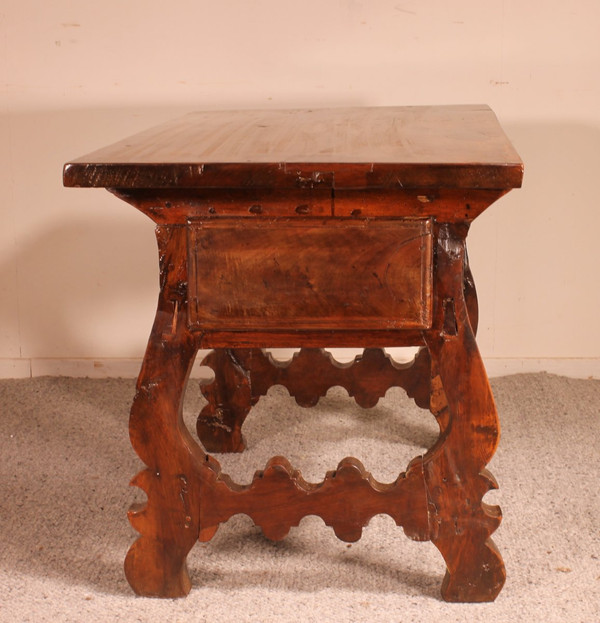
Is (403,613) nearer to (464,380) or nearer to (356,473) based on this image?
(356,473)

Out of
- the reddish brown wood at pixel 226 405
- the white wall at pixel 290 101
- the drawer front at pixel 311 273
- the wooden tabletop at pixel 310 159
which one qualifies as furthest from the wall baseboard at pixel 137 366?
the drawer front at pixel 311 273

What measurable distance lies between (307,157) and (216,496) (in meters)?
0.48

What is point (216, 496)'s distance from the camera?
1274 millimetres

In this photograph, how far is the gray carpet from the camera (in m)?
1.28

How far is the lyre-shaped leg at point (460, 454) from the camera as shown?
1192 millimetres

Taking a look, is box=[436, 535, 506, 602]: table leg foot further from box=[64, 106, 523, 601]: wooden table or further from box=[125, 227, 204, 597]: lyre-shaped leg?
box=[125, 227, 204, 597]: lyre-shaped leg

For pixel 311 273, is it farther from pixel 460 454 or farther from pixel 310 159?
pixel 460 454

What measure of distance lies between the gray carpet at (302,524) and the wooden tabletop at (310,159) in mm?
582

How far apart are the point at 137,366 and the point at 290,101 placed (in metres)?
0.73

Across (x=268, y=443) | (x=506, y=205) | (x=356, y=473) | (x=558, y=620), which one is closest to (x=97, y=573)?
(x=356, y=473)

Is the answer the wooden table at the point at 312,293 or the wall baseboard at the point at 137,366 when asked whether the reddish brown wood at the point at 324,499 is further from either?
the wall baseboard at the point at 137,366

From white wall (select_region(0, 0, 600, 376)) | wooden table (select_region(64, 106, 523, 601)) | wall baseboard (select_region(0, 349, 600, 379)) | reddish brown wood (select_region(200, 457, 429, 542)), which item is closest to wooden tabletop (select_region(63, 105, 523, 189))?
wooden table (select_region(64, 106, 523, 601))

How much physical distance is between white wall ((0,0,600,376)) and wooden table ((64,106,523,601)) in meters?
0.75

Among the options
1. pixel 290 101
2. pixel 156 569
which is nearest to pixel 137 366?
pixel 290 101
